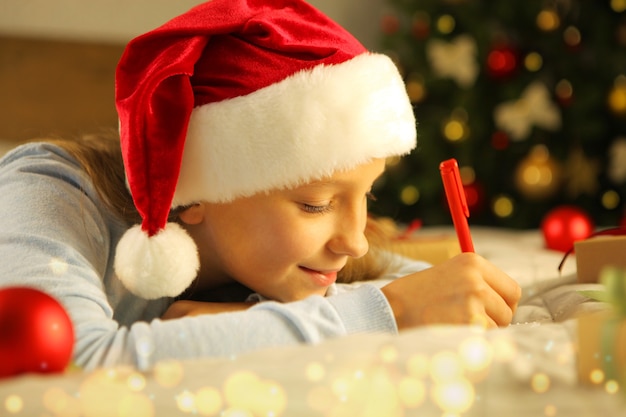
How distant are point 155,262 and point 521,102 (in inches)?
81.4

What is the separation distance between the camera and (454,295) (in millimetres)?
797

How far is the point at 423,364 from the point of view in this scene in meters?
0.64

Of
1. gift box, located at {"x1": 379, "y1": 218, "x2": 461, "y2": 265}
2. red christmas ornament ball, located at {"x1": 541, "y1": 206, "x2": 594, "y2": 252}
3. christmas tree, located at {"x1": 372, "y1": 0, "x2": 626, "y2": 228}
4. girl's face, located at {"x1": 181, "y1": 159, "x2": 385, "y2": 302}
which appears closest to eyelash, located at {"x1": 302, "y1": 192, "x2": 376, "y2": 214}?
girl's face, located at {"x1": 181, "y1": 159, "x2": 385, "y2": 302}

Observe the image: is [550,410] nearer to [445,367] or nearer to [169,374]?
[445,367]

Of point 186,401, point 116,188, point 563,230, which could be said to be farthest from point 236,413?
point 563,230

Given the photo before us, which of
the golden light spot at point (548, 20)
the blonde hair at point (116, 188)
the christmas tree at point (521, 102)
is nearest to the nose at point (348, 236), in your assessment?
the blonde hair at point (116, 188)

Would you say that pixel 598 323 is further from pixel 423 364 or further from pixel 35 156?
pixel 35 156

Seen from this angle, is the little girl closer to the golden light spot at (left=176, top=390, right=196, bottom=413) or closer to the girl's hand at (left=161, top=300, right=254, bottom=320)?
the girl's hand at (left=161, top=300, right=254, bottom=320)

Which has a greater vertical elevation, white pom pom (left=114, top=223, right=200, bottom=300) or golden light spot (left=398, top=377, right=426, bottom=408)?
golden light spot (left=398, top=377, right=426, bottom=408)

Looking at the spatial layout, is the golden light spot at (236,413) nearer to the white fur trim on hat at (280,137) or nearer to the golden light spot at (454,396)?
the golden light spot at (454,396)

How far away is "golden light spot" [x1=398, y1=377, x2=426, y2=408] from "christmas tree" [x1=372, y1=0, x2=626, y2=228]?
2031 mm

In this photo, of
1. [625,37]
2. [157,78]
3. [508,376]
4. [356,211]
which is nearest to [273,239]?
[356,211]

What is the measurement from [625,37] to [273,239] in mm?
2127

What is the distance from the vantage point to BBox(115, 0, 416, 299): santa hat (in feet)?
2.86
